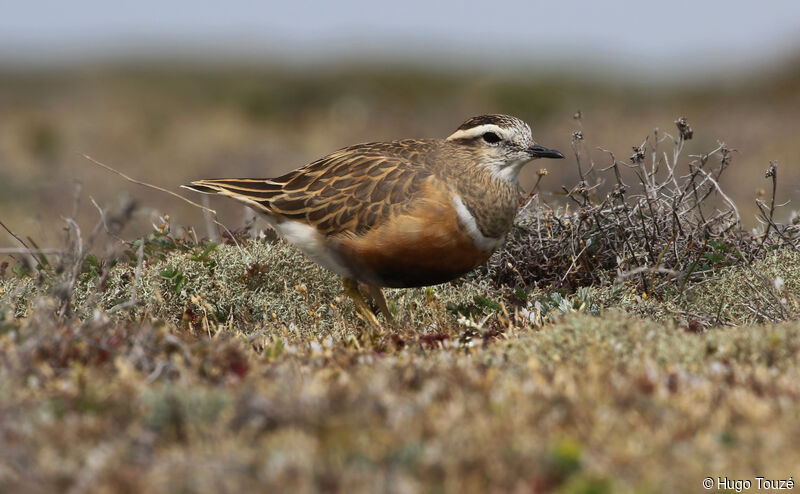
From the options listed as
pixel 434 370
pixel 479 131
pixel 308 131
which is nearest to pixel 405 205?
pixel 479 131

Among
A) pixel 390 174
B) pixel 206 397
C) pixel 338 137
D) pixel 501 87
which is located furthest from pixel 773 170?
pixel 501 87

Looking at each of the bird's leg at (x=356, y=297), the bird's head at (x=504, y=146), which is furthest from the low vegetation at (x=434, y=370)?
the bird's head at (x=504, y=146)

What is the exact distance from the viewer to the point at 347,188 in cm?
650

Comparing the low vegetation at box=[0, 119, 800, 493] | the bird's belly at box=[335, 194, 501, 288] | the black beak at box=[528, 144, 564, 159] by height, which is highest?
the black beak at box=[528, 144, 564, 159]

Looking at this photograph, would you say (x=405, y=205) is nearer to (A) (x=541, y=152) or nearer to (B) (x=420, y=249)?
(B) (x=420, y=249)

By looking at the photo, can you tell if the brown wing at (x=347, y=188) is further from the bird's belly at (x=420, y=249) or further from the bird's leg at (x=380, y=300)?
the bird's leg at (x=380, y=300)

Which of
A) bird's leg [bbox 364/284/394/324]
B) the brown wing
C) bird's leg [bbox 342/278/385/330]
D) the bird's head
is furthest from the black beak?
bird's leg [bbox 342/278/385/330]

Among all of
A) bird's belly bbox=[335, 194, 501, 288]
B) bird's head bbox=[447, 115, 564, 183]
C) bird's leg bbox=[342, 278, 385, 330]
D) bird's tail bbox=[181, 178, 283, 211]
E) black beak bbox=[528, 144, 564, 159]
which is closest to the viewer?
bird's belly bbox=[335, 194, 501, 288]

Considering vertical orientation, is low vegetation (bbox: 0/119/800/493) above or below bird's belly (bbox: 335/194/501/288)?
below

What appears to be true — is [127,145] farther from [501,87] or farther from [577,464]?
[577,464]

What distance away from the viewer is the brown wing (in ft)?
20.4

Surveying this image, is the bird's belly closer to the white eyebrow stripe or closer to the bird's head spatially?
the bird's head

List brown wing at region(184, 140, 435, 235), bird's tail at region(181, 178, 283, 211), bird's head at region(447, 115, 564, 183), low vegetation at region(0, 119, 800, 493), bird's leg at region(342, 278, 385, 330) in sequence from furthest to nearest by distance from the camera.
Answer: bird's tail at region(181, 178, 283, 211)
bird's leg at region(342, 278, 385, 330)
bird's head at region(447, 115, 564, 183)
brown wing at region(184, 140, 435, 235)
low vegetation at region(0, 119, 800, 493)

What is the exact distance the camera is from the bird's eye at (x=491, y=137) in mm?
6512
